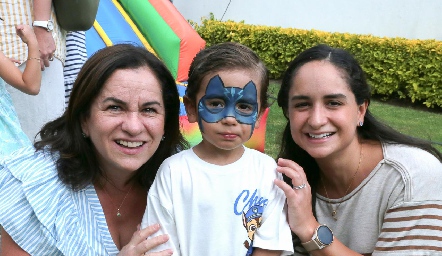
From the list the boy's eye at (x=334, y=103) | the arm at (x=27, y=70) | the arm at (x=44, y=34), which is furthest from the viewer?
the arm at (x=44, y=34)

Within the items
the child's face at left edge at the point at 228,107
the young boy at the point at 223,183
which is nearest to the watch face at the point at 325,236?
the young boy at the point at 223,183

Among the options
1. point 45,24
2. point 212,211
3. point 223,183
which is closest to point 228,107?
point 223,183

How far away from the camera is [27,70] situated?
320cm

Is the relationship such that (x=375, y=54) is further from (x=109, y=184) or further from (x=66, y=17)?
(x=109, y=184)

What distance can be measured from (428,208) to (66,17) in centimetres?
241

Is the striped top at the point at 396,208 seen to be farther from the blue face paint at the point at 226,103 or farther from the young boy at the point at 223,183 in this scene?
the blue face paint at the point at 226,103

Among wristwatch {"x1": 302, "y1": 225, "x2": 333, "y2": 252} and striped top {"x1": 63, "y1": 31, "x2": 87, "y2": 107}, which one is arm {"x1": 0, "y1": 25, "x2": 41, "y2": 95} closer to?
striped top {"x1": 63, "y1": 31, "x2": 87, "y2": 107}

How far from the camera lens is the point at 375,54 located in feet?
33.3

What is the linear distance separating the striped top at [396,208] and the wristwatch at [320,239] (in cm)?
24

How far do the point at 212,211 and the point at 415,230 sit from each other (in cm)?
88

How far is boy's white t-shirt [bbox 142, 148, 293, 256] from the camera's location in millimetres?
2391

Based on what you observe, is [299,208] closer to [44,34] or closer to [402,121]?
[44,34]

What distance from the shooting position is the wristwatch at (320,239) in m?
2.53

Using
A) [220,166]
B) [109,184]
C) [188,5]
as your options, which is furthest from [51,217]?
[188,5]
